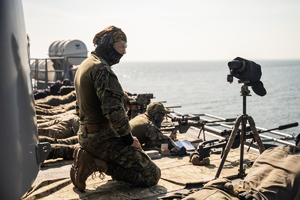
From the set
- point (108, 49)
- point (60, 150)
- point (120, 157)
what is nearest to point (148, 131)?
point (60, 150)

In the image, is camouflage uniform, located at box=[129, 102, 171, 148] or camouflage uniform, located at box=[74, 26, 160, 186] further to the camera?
camouflage uniform, located at box=[129, 102, 171, 148]

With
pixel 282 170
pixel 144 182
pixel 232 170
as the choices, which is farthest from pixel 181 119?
pixel 282 170

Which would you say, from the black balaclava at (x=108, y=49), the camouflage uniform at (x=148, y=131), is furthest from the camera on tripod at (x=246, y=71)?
the camouflage uniform at (x=148, y=131)

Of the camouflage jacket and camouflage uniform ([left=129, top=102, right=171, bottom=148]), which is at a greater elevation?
the camouflage jacket

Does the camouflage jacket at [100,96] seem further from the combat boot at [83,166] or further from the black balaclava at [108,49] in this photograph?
the combat boot at [83,166]

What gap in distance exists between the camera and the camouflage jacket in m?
3.91

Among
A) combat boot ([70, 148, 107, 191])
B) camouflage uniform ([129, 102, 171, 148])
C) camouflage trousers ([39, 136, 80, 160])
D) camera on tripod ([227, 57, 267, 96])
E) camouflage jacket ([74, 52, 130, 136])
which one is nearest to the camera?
camouflage jacket ([74, 52, 130, 136])

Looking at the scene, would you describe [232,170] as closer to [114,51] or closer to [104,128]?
[104,128]

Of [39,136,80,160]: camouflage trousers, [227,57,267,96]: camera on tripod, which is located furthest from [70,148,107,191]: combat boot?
[227,57,267,96]: camera on tripod

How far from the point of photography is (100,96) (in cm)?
395

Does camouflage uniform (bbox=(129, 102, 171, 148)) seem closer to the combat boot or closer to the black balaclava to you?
the combat boot

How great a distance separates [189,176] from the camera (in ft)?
15.8

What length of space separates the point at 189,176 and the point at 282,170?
1924 mm

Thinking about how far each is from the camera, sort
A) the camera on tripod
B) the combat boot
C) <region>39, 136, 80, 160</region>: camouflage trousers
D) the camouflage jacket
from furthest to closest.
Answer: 1. <region>39, 136, 80, 160</region>: camouflage trousers
2. the camera on tripod
3. the combat boot
4. the camouflage jacket
